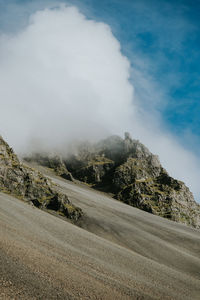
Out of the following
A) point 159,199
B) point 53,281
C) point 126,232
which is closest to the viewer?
point 53,281

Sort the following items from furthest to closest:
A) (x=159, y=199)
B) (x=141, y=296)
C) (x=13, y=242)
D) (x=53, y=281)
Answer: (x=159, y=199) < (x=13, y=242) < (x=141, y=296) < (x=53, y=281)

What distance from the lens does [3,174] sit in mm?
98438

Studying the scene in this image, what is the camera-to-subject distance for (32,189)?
9888 centimetres

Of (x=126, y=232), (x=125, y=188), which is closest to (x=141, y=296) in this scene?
(x=126, y=232)

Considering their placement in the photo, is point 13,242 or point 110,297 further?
point 13,242

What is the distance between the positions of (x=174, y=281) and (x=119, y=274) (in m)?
10.4

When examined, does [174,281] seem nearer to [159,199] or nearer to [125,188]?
[159,199]

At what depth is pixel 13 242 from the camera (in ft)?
91.1

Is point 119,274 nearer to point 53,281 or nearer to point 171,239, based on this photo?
point 53,281

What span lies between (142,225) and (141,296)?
2884 inches

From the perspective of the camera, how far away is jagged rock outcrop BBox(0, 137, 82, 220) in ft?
295

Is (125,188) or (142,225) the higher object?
(125,188)

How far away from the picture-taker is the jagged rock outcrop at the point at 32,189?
295 ft

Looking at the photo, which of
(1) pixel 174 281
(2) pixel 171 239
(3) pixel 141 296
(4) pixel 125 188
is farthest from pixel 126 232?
(4) pixel 125 188
